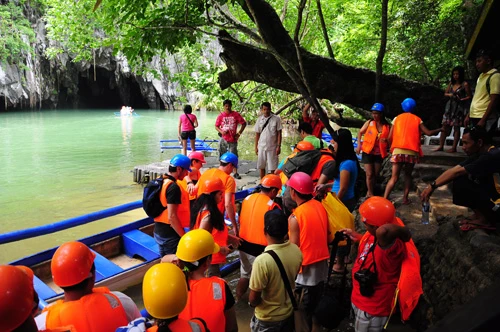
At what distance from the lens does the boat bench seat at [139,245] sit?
5527mm

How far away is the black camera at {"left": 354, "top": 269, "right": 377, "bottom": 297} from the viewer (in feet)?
9.35

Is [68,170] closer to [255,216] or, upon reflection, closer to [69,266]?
[255,216]

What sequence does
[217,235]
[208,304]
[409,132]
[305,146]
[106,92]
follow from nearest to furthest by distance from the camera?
[208,304] < [217,235] < [305,146] < [409,132] < [106,92]

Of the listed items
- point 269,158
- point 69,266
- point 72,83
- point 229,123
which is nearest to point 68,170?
point 229,123

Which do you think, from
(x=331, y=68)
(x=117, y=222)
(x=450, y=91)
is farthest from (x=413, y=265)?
(x=117, y=222)

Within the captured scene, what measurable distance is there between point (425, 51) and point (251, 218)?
8814 millimetres

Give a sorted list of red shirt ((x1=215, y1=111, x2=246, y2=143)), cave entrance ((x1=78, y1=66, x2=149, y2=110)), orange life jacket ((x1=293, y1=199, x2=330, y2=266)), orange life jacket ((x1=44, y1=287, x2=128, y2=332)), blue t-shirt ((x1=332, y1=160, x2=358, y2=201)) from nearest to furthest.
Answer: orange life jacket ((x1=44, y1=287, x2=128, y2=332)) < orange life jacket ((x1=293, y1=199, x2=330, y2=266)) < blue t-shirt ((x1=332, y1=160, x2=358, y2=201)) < red shirt ((x1=215, y1=111, x2=246, y2=143)) < cave entrance ((x1=78, y1=66, x2=149, y2=110))

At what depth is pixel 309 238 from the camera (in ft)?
11.2

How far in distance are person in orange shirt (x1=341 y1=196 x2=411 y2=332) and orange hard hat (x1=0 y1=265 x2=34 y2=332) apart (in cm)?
224

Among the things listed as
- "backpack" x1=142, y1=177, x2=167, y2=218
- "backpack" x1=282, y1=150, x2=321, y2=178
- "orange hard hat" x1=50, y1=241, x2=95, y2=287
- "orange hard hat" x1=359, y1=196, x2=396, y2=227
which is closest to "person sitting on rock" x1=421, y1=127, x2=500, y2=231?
"orange hard hat" x1=359, y1=196, x2=396, y2=227

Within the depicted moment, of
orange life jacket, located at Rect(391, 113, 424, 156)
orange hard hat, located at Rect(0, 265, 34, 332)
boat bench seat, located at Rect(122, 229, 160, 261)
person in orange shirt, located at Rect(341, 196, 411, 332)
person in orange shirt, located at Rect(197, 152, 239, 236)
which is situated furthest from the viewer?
boat bench seat, located at Rect(122, 229, 160, 261)

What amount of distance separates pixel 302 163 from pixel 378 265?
215 centimetres

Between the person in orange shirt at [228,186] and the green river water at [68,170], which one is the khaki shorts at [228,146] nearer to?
the green river water at [68,170]

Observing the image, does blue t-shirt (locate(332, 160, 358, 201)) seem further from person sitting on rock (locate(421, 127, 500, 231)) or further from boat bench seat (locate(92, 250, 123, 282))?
boat bench seat (locate(92, 250, 123, 282))
